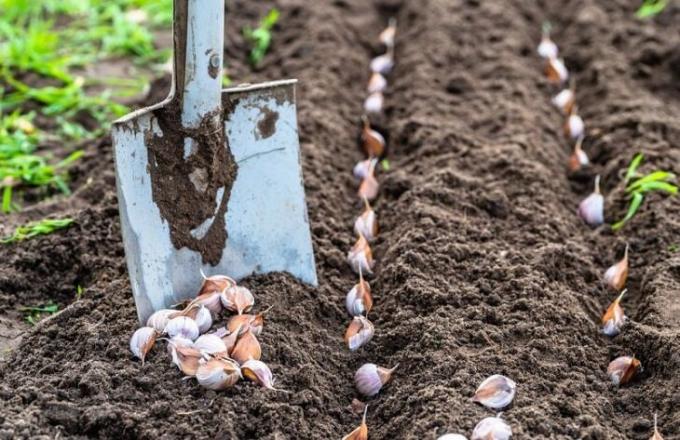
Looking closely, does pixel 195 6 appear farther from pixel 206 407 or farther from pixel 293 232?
pixel 206 407

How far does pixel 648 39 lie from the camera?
507 cm

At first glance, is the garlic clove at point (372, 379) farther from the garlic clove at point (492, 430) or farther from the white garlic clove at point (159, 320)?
the white garlic clove at point (159, 320)

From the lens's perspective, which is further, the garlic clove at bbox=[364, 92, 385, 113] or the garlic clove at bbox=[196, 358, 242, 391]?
the garlic clove at bbox=[364, 92, 385, 113]

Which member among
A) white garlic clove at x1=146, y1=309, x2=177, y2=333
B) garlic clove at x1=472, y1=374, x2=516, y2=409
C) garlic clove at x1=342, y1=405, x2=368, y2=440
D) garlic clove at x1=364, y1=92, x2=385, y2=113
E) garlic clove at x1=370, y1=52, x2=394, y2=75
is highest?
garlic clove at x1=370, y1=52, x2=394, y2=75

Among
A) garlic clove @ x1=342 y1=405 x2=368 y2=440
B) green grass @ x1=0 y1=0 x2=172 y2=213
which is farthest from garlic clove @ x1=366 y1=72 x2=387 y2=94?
garlic clove @ x1=342 y1=405 x2=368 y2=440

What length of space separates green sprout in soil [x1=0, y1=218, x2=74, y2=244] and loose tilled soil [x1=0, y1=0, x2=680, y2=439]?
0.04 meters

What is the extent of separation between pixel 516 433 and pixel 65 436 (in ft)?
3.79

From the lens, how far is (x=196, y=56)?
9.73 ft

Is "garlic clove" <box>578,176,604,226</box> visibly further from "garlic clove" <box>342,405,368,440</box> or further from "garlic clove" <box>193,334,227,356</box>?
"garlic clove" <box>193,334,227,356</box>

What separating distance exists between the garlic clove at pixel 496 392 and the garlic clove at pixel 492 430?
111 mm

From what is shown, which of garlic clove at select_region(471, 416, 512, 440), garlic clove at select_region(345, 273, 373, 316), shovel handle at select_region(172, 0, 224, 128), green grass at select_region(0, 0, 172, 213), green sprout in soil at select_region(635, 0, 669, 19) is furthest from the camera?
green sprout in soil at select_region(635, 0, 669, 19)

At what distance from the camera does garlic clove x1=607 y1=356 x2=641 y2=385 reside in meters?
2.96

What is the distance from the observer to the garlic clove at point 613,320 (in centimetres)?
318

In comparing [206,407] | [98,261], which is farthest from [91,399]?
[98,261]
